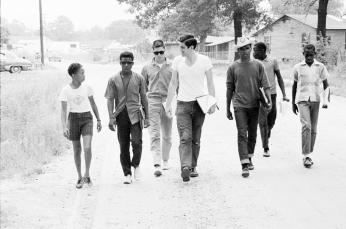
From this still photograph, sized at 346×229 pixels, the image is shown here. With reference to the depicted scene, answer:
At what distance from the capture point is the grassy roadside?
1063cm

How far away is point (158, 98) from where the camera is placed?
8.26 meters

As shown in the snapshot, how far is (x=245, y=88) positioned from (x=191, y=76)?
82cm

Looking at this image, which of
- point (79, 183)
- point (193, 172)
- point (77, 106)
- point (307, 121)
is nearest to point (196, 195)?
point (193, 172)

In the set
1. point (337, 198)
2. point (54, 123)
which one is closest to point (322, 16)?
point (54, 123)

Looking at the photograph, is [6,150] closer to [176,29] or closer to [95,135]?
[95,135]

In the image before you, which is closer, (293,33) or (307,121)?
(307,121)

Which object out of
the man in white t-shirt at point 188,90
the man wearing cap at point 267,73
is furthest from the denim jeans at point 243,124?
the man wearing cap at point 267,73

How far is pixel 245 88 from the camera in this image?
7.84 meters

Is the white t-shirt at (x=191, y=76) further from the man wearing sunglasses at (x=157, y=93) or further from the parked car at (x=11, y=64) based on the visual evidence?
the parked car at (x=11, y=64)

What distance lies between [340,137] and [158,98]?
15.4ft

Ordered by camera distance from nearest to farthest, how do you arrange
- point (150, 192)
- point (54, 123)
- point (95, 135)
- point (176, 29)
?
point (150, 192) → point (95, 135) → point (54, 123) → point (176, 29)

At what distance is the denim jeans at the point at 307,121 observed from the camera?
27.8 ft

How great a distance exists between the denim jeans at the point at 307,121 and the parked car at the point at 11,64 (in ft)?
116

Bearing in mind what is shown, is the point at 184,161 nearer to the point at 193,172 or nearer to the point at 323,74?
the point at 193,172
